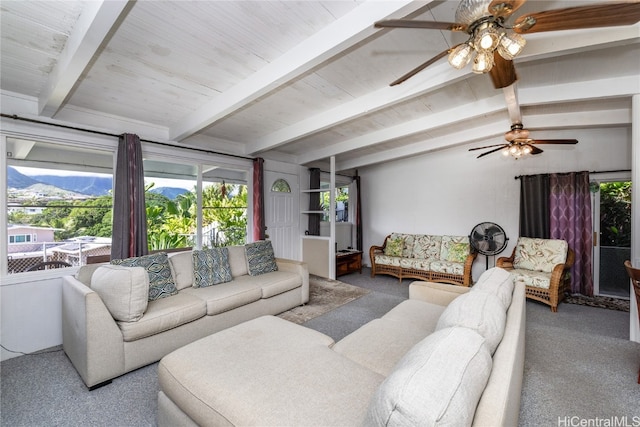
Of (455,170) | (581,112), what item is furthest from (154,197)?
(581,112)

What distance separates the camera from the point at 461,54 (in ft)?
5.11

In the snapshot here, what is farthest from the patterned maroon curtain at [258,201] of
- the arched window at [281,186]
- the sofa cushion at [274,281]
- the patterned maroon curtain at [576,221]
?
the patterned maroon curtain at [576,221]

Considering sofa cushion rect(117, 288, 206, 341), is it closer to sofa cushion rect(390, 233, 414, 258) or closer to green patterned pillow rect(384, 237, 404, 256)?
green patterned pillow rect(384, 237, 404, 256)

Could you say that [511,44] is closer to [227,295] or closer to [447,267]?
[227,295]

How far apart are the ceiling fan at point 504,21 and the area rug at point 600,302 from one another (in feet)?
12.5

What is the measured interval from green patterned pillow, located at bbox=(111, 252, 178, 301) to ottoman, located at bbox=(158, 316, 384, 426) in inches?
49.8

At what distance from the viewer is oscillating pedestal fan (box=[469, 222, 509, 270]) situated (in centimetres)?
447

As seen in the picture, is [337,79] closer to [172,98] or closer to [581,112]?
[172,98]

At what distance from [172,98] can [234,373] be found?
8.78 feet

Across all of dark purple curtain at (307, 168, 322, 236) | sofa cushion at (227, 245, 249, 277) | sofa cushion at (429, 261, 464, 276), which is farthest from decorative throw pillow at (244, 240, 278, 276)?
sofa cushion at (429, 261, 464, 276)

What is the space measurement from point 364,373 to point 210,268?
2305mm

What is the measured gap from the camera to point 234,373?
4.22 feet

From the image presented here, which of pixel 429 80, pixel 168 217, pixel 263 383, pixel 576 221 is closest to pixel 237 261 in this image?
pixel 168 217
